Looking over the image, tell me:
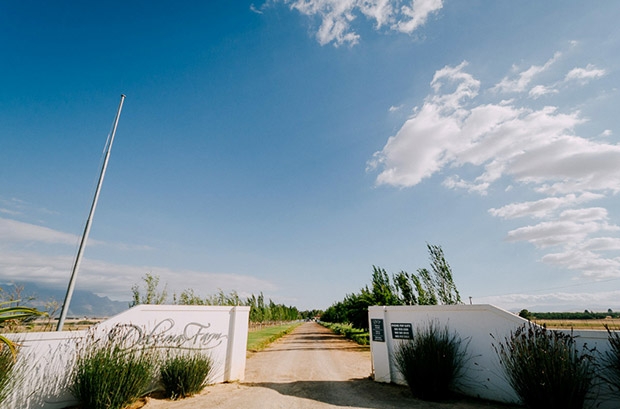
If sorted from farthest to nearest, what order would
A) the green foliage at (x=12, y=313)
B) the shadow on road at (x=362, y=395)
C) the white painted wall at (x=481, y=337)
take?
the shadow on road at (x=362, y=395), the white painted wall at (x=481, y=337), the green foliage at (x=12, y=313)

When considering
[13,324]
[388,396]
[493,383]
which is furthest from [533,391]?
[13,324]

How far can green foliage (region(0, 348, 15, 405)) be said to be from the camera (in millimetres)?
4688

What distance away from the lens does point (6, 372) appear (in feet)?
15.6

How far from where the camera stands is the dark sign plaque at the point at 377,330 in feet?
29.5

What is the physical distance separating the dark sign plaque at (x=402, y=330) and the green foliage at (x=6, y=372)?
8839 millimetres

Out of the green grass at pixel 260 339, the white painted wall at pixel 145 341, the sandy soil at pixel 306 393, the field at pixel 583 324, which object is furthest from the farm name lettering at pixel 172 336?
the green grass at pixel 260 339

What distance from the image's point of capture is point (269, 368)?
11312 mm

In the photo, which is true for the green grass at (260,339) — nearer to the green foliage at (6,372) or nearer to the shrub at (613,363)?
the green foliage at (6,372)

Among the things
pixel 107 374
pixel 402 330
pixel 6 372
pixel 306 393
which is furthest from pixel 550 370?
pixel 6 372

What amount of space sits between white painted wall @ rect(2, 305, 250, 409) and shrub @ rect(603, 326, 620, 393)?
884 cm

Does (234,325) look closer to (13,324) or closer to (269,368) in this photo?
(269,368)

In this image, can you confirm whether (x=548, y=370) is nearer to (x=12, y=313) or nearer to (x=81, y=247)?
(x=12, y=313)

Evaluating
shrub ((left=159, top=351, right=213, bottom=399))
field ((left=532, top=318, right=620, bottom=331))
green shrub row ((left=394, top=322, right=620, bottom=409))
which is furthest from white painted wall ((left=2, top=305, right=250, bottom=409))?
field ((left=532, top=318, right=620, bottom=331))

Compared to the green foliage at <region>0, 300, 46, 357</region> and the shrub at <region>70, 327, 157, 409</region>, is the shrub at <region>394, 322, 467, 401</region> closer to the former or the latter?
the shrub at <region>70, 327, 157, 409</region>
